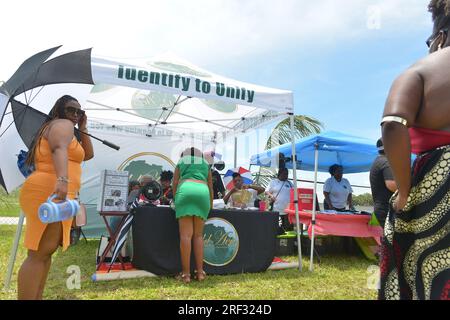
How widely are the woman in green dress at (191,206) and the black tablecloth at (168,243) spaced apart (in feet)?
0.72

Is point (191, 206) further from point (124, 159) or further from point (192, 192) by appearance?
point (124, 159)

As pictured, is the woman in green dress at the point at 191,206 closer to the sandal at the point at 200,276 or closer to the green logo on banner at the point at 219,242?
the sandal at the point at 200,276

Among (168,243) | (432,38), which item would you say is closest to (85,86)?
(168,243)

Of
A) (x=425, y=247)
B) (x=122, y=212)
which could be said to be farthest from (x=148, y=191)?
(x=425, y=247)

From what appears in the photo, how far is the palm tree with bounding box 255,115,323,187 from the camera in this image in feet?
34.9

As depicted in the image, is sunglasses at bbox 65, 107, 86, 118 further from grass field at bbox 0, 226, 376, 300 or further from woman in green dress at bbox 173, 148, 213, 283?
grass field at bbox 0, 226, 376, 300

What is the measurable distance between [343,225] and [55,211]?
13.7ft

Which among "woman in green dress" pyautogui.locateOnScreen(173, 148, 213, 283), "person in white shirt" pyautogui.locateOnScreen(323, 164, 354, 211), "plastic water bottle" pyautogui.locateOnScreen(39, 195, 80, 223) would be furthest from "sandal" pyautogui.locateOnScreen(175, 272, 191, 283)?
"person in white shirt" pyautogui.locateOnScreen(323, 164, 354, 211)

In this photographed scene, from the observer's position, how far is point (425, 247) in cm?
117

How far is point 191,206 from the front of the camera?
140 inches

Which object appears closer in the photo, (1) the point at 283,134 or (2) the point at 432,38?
(2) the point at 432,38

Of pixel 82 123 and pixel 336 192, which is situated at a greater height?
pixel 82 123
